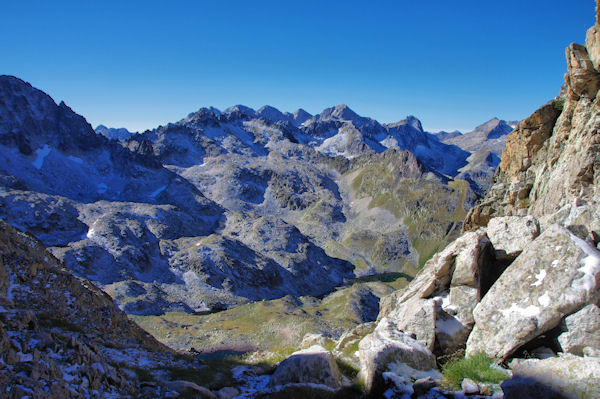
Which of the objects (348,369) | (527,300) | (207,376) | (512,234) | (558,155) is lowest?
(207,376)

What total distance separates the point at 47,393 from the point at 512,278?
1597cm

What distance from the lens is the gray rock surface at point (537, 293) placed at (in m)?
13.2

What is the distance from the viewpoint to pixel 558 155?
25906mm

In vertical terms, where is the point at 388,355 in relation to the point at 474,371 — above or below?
below

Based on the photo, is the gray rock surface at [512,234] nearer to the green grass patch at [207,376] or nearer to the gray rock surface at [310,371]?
the gray rock surface at [310,371]

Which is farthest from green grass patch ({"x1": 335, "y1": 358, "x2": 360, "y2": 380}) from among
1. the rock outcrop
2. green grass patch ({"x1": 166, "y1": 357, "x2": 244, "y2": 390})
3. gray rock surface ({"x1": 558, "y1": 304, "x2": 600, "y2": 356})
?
gray rock surface ({"x1": 558, "y1": 304, "x2": 600, "y2": 356})

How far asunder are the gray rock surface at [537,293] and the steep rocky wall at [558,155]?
15.8ft

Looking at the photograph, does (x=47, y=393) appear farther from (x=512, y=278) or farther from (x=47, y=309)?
(x=512, y=278)

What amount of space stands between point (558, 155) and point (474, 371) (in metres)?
19.4

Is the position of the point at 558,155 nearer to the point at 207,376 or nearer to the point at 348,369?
the point at 348,369

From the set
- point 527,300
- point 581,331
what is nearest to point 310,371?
point 527,300

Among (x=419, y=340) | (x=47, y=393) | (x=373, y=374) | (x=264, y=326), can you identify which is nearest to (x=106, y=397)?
(x=47, y=393)

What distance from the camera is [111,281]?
143875 millimetres

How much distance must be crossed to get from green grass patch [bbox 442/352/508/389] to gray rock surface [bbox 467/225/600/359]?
671 millimetres
